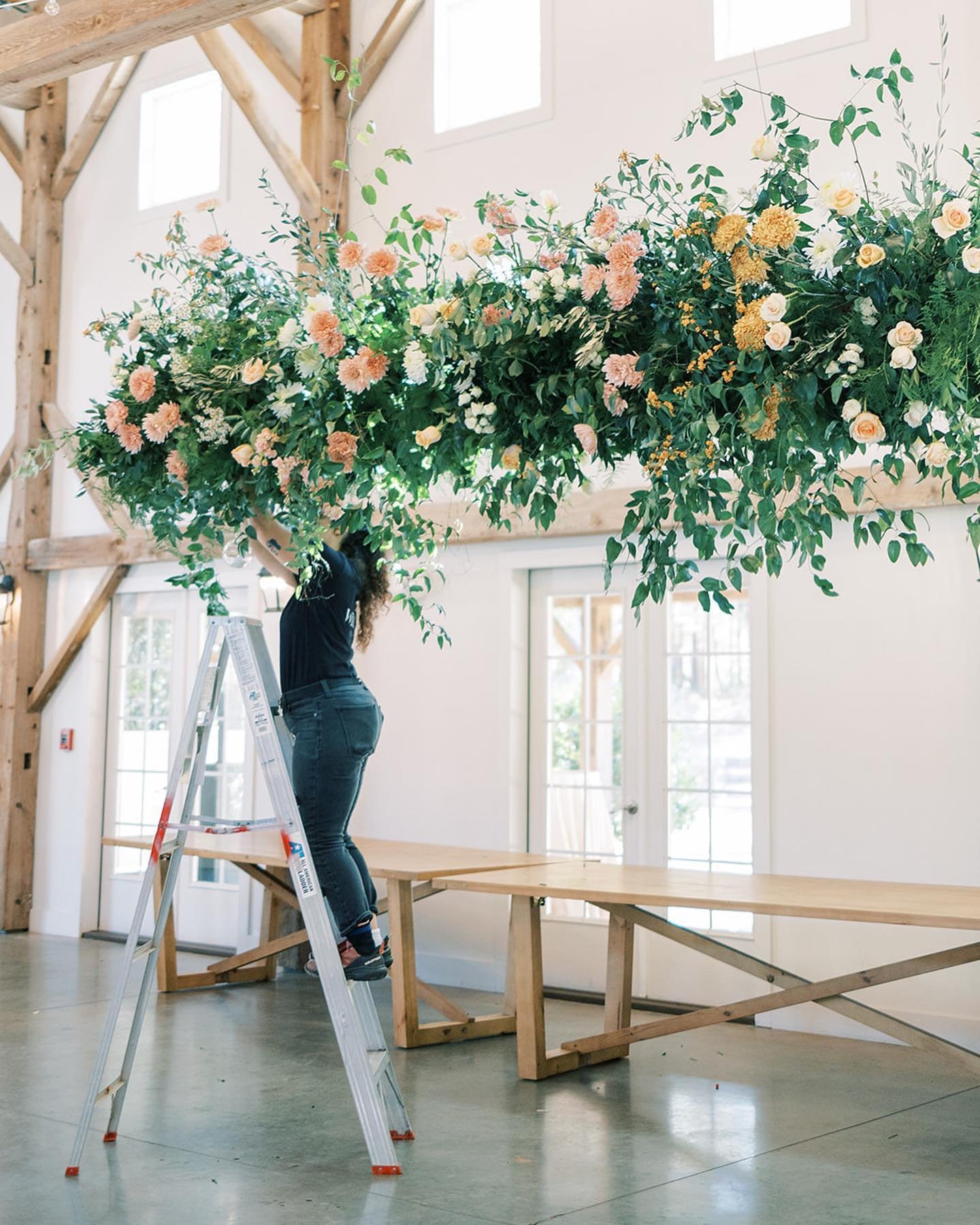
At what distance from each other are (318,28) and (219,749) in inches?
161

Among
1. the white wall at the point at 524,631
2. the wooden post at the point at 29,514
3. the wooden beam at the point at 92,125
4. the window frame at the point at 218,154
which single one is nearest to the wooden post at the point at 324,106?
the white wall at the point at 524,631

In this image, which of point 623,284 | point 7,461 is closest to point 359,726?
point 623,284

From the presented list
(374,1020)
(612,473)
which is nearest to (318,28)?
(612,473)

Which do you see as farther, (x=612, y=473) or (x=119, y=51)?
(x=119, y=51)

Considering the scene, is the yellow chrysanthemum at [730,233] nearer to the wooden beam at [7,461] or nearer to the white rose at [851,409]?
the white rose at [851,409]

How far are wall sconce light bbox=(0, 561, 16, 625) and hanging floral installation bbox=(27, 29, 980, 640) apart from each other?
16.9 feet

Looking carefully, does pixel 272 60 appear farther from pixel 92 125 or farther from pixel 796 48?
pixel 796 48

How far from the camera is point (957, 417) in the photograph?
2.81 m

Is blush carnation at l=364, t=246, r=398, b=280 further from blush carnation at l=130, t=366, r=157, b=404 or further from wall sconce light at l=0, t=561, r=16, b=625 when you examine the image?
wall sconce light at l=0, t=561, r=16, b=625

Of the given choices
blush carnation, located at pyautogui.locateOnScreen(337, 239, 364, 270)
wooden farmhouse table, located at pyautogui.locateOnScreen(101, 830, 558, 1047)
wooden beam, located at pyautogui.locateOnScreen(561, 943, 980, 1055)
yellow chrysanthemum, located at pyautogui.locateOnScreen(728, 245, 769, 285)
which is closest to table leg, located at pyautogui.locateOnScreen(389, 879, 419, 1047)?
wooden farmhouse table, located at pyautogui.locateOnScreen(101, 830, 558, 1047)

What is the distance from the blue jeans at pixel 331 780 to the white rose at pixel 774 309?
1.67m

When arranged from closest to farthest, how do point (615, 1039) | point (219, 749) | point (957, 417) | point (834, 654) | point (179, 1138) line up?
point (957, 417)
point (179, 1138)
point (615, 1039)
point (834, 654)
point (219, 749)

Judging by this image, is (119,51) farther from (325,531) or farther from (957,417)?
(957,417)

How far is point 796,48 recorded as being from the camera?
6.07 meters
